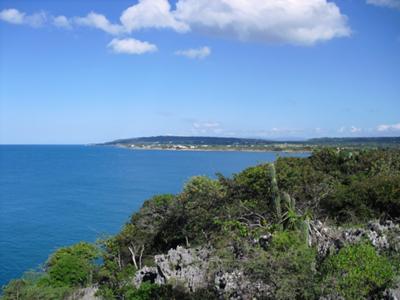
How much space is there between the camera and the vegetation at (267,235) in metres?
14.1

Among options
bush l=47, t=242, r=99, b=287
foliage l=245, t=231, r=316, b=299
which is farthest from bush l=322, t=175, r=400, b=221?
bush l=47, t=242, r=99, b=287

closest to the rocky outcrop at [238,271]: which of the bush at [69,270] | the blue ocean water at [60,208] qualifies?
the bush at [69,270]

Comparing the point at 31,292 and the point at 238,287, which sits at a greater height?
the point at 238,287

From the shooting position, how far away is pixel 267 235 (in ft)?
59.5

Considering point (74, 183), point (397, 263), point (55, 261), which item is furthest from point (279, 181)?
point (74, 183)

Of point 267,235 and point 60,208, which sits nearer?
point 267,235

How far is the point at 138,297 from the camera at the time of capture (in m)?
18.8

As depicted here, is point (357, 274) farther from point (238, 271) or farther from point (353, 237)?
point (238, 271)

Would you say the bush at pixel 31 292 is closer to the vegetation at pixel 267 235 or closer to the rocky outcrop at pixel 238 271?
the vegetation at pixel 267 235

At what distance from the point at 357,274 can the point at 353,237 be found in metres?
2.92

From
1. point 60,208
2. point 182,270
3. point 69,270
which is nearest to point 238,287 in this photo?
point 182,270

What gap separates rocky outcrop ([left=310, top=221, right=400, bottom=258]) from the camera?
15.8 metres

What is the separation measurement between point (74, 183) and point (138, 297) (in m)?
85.2

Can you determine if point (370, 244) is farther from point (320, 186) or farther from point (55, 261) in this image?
point (55, 261)
